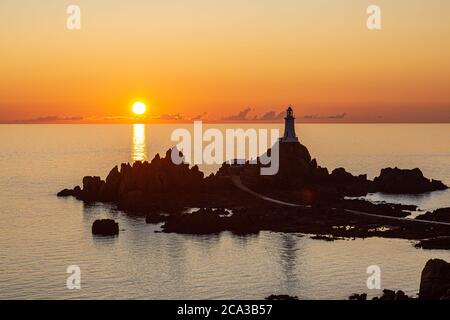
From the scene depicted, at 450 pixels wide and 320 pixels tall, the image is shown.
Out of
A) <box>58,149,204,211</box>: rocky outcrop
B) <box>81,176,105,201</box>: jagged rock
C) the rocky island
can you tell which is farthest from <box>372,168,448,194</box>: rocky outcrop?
<box>81,176,105,201</box>: jagged rock

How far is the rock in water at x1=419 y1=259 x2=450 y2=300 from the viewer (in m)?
40.2

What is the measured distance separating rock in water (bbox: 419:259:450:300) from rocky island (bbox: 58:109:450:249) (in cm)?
3067

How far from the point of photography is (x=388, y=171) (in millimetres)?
130500

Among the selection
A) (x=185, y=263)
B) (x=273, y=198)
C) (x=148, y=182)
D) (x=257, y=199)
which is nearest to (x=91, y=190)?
(x=148, y=182)

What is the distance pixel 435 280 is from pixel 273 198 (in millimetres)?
64850

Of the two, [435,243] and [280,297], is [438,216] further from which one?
[280,297]

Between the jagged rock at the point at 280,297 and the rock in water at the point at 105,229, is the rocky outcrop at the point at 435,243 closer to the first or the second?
the jagged rock at the point at 280,297

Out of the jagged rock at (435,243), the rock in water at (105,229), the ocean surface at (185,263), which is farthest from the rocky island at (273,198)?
the rock in water at (105,229)

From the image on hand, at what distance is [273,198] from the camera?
4154 inches

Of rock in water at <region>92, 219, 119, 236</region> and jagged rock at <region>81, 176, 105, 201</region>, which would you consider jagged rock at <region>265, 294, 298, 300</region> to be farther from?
jagged rock at <region>81, 176, 105, 201</region>

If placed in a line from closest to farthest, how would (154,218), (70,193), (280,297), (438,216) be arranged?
(280,297)
(438,216)
(154,218)
(70,193)

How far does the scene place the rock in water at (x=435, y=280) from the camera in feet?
132
